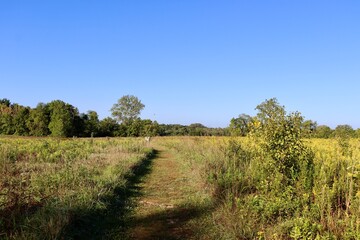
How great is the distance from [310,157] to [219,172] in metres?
2.74

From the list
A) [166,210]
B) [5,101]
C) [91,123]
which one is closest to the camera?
[166,210]

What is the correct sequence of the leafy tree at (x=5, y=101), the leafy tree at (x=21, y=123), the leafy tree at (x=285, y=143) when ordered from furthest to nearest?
the leafy tree at (x=5, y=101)
the leafy tree at (x=21, y=123)
the leafy tree at (x=285, y=143)

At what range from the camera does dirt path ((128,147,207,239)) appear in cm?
590

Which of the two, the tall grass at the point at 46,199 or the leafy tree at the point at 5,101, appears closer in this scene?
the tall grass at the point at 46,199

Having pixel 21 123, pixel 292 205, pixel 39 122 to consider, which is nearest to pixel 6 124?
pixel 21 123

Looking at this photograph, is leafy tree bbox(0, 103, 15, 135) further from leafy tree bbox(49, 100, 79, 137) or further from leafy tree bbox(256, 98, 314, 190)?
leafy tree bbox(256, 98, 314, 190)

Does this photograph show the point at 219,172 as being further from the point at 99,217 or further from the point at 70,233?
the point at 70,233

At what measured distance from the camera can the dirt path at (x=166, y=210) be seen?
590 centimetres

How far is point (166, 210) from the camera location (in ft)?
24.5

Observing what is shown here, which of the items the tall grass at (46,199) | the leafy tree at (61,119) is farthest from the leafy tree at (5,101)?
the tall grass at (46,199)

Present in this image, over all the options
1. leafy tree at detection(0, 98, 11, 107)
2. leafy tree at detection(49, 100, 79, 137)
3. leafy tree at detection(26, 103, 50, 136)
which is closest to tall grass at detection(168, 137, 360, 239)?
leafy tree at detection(49, 100, 79, 137)

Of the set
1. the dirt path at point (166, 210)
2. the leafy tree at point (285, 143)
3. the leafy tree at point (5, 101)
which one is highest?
the leafy tree at point (5, 101)

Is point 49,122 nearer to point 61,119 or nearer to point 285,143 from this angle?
point 61,119

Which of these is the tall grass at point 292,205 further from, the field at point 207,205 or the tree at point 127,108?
the tree at point 127,108
